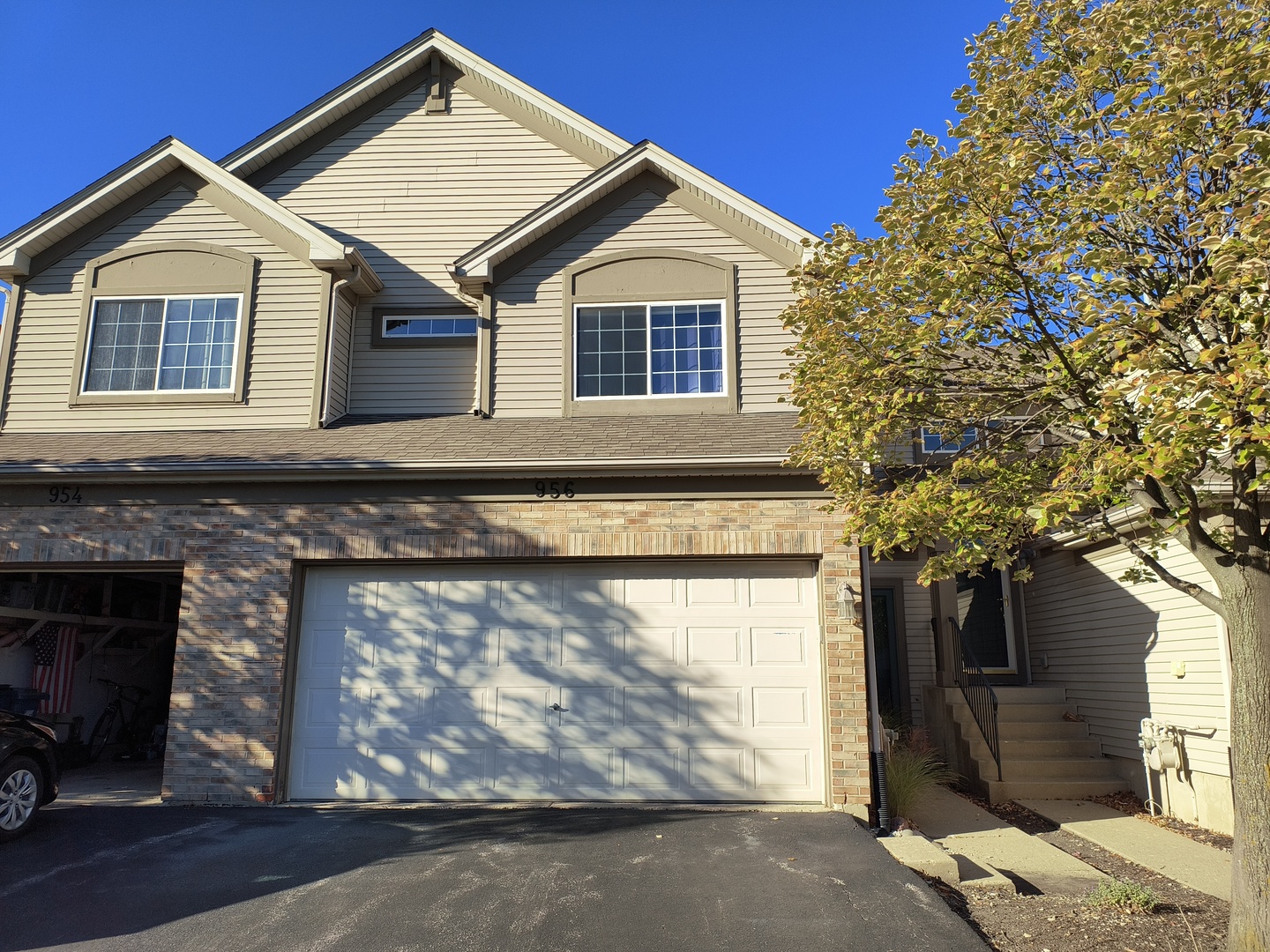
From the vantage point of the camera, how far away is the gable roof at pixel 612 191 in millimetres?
11211

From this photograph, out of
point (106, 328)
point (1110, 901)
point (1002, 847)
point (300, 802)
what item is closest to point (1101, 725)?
point (1002, 847)

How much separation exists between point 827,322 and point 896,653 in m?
8.59

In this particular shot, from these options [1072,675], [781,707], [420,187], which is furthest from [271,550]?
[1072,675]

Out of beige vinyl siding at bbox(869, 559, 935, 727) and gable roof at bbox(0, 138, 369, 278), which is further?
beige vinyl siding at bbox(869, 559, 935, 727)

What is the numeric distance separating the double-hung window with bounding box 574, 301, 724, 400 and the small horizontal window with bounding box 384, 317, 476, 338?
5.42ft

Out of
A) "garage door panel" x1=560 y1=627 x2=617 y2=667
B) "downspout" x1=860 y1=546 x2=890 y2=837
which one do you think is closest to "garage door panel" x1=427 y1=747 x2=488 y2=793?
"garage door panel" x1=560 y1=627 x2=617 y2=667

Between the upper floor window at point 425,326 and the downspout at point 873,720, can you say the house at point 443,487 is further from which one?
the downspout at point 873,720

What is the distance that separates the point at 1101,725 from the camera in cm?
1180

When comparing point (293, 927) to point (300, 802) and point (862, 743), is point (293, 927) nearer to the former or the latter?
point (300, 802)

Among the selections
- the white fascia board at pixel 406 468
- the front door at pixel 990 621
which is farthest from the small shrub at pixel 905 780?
the front door at pixel 990 621

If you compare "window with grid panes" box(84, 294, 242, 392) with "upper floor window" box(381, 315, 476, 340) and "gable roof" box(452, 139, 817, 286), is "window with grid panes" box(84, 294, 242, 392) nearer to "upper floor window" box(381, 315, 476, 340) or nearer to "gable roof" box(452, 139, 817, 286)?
"upper floor window" box(381, 315, 476, 340)

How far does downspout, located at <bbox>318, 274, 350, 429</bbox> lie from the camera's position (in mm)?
10836

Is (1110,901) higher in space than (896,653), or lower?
lower

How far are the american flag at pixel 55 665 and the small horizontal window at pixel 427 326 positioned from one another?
637 centimetres
